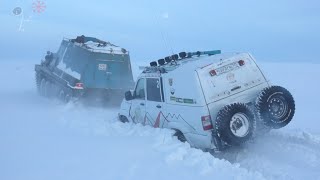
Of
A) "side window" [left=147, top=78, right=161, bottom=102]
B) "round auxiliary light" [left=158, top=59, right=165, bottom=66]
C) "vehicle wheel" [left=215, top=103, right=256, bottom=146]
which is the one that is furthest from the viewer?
"round auxiliary light" [left=158, top=59, right=165, bottom=66]

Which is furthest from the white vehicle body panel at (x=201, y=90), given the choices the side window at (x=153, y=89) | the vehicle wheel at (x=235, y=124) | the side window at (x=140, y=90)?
the side window at (x=140, y=90)

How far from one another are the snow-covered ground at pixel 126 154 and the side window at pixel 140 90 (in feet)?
2.38

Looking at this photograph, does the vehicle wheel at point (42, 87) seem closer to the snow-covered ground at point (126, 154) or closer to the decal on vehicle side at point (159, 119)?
the snow-covered ground at point (126, 154)

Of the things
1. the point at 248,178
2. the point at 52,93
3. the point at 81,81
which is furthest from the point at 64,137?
the point at 52,93

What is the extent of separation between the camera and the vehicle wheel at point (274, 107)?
24.9ft

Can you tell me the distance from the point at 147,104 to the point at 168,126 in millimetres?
996

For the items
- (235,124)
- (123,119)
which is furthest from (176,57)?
(235,124)

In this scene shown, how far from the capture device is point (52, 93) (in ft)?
52.5

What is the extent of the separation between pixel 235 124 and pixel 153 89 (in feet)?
7.25

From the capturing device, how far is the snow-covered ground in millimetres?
5848

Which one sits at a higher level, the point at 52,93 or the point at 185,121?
the point at 52,93

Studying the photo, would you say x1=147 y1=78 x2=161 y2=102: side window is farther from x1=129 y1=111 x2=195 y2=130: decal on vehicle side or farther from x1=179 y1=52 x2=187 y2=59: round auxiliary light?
x1=179 y1=52 x2=187 y2=59: round auxiliary light

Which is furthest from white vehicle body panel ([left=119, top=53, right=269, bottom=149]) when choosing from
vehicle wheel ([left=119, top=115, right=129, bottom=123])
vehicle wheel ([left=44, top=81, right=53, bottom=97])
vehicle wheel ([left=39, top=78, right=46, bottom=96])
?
vehicle wheel ([left=39, top=78, right=46, bottom=96])

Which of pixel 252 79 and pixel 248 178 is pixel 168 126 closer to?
pixel 252 79
